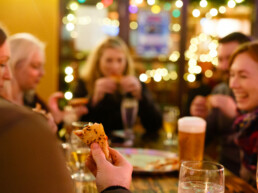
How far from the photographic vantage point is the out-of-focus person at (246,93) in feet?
5.48

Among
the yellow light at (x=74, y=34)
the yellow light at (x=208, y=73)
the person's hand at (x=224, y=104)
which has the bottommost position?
the yellow light at (x=208, y=73)

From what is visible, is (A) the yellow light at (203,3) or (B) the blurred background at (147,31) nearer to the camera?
(B) the blurred background at (147,31)

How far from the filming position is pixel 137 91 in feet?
9.18

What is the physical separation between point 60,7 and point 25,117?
3945 mm

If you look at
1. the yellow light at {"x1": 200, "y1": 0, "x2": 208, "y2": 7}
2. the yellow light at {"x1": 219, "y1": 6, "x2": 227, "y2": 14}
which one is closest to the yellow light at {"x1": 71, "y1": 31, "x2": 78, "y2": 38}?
the yellow light at {"x1": 200, "y1": 0, "x2": 208, "y2": 7}

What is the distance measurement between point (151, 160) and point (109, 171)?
729 mm

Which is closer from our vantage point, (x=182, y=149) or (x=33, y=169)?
(x=33, y=169)

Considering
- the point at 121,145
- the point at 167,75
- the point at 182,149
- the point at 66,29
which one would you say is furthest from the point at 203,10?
the point at 182,149

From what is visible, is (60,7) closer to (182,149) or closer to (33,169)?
(182,149)

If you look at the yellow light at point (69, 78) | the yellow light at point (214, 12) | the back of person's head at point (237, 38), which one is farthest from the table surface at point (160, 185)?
the yellow light at point (214, 12)

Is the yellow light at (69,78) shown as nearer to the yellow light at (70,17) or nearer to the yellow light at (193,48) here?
the yellow light at (70,17)

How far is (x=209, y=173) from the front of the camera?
3.08 ft

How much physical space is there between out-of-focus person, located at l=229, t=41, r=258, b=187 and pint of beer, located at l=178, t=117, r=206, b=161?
31cm

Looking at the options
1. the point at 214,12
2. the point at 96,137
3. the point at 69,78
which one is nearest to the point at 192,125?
the point at 96,137
